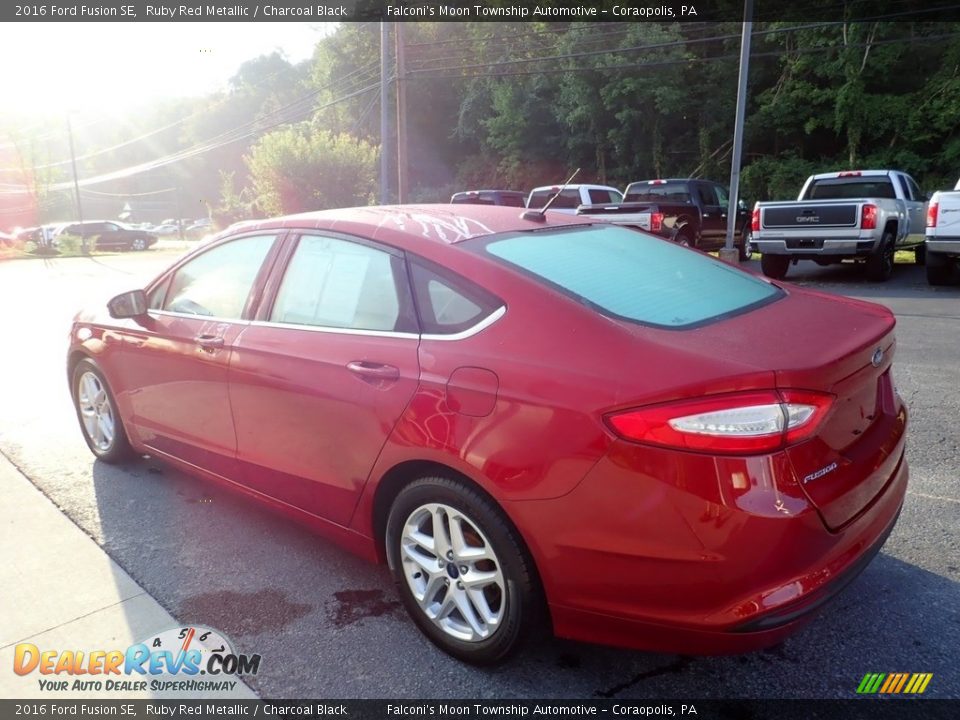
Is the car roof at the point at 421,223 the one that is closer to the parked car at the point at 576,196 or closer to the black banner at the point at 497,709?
the black banner at the point at 497,709

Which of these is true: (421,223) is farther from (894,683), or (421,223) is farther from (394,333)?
(894,683)

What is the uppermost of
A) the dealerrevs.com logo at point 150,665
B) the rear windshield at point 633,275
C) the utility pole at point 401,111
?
the utility pole at point 401,111

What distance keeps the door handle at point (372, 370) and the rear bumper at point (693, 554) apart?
2.29 feet

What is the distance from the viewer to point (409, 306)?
8.88ft

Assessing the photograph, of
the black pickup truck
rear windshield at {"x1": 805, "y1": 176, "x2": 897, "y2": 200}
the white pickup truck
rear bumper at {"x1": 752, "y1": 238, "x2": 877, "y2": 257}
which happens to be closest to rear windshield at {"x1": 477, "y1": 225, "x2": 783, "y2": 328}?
the white pickup truck

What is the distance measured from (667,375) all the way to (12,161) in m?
58.4

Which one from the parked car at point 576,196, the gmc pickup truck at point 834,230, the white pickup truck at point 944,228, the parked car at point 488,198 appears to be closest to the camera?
the white pickup truck at point 944,228

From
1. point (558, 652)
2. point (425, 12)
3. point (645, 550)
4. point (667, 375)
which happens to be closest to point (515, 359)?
point (667, 375)

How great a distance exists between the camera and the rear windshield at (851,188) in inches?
541

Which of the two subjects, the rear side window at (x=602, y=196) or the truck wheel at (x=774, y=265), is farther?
the rear side window at (x=602, y=196)

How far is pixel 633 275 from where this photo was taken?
2807 mm

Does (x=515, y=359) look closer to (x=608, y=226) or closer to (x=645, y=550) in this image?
(x=645, y=550)

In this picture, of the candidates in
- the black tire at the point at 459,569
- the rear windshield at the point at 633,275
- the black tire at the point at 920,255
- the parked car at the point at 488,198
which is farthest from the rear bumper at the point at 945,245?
the black tire at the point at 459,569

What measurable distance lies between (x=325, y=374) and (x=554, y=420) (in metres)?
1.08
